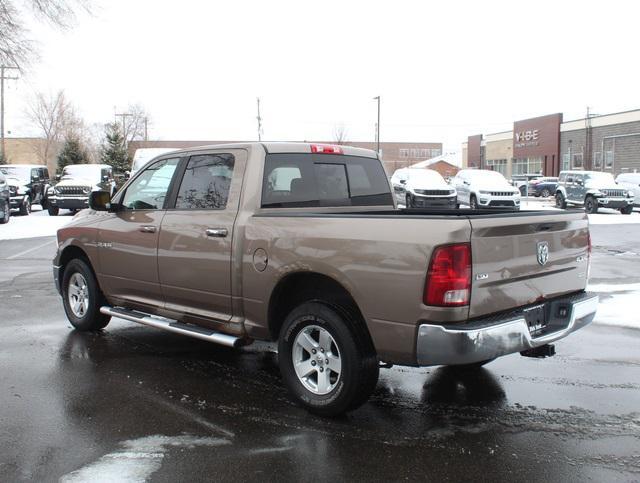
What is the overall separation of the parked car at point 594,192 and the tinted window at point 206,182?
2466 cm

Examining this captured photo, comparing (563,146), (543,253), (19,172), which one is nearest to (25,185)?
(19,172)

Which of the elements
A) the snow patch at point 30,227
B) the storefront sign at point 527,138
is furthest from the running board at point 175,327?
the storefront sign at point 527,138

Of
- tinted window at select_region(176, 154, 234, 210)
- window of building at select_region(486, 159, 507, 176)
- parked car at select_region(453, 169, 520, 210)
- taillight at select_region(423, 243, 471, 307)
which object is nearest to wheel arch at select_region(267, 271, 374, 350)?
taillight at select_region(423, 243, 471, 307)

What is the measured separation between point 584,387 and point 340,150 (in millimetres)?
2828

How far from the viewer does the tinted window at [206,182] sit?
514cm

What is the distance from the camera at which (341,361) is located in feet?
13.6

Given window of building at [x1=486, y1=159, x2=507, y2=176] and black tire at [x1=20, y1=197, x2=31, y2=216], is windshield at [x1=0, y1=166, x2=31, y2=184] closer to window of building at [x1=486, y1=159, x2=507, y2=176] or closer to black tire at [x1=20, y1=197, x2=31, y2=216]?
black tire at [x1=20, y1=197, x2=31, y2=216]

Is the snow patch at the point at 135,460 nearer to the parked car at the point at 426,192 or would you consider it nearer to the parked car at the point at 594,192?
the parked car at the point at 426,192

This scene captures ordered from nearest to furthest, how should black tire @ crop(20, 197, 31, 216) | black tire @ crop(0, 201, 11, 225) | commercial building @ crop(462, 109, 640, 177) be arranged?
black tire @ crop(0, 201, 11, 225), black tire @ crop(20, 197, 31, 216), commercial building @ crop(462, 109, 640, 177)

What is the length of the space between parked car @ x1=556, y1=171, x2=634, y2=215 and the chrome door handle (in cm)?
2499

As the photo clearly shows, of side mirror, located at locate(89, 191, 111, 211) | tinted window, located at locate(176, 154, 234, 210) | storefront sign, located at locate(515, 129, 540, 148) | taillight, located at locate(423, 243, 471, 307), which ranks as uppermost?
storefront sign, located at locate(515, 129, 540, 148)

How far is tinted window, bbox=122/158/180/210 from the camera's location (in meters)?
5.70

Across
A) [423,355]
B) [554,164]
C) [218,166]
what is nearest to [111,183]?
[218,166]

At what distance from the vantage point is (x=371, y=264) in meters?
3.93
